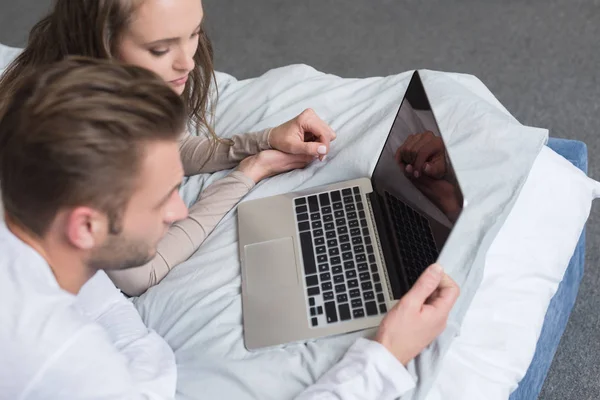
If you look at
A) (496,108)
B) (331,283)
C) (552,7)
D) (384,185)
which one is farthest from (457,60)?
(331,283)

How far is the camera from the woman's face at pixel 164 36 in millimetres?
1131

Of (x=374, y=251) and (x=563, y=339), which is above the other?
(x=374, y=251)

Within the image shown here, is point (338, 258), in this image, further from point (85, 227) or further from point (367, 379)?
point (85, 227)

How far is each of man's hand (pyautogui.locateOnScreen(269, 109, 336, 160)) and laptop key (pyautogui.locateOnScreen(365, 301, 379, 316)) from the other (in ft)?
1.15

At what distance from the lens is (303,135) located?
4.32 feet

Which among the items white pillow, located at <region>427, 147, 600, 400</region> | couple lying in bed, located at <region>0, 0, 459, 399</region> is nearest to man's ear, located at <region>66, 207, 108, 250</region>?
couple lying in bed, located at <region>0, 0, 459, 399</region>

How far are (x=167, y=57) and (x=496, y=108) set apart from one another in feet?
2.05

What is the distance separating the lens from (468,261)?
41.9 inches

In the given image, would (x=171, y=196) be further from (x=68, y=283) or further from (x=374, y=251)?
(x=374, y=251)

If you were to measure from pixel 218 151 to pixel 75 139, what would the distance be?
0.61 meters

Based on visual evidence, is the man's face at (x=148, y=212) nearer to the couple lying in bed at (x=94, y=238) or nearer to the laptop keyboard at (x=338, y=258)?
the couple lying in bed at (x=94, y=238)

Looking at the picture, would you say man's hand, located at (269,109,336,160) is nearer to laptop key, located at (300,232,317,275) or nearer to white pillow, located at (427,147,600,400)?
laptop key, located at (300,232,317,275)


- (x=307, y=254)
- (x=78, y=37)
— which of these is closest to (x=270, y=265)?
(x=307, y=254)

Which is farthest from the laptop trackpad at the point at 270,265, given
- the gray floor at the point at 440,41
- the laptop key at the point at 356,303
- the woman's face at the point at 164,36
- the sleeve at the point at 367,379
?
the gray floor at the point at 440,41
